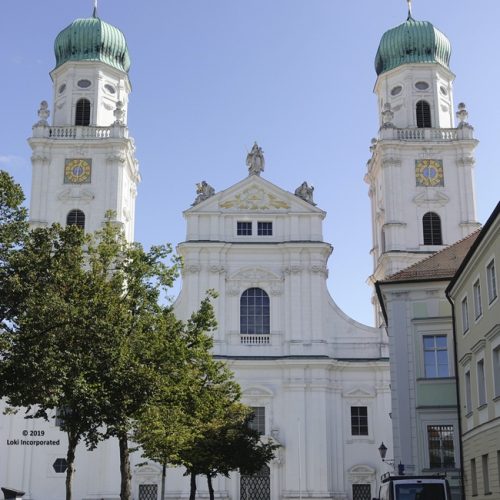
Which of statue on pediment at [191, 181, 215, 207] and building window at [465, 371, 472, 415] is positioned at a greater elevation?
statue on pediment at [191, 181, 215, 207]

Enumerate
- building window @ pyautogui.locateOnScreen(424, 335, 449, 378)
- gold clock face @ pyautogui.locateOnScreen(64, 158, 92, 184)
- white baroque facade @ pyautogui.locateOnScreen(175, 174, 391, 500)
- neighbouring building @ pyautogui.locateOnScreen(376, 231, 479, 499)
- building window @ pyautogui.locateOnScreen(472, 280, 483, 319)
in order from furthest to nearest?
1. gold clock face @ pyautogui.locateOnScreen(64, 158, 92, 184)
2. white baroque facade @ pyautogui.locateOnScreen(175, 174, 391, 500)
3. building window @ pyautogui.locateOnScreen(424, 335, 449, 378)
4. neighbouring building @ pyautogui.locateOnScreen(376, 231, 479, 499)
5. building window @ pyautogui.locateOnScreen(472, 280, 483, 319)

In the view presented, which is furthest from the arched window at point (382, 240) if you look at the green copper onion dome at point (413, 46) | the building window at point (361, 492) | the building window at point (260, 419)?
the building window at point (361, 492)

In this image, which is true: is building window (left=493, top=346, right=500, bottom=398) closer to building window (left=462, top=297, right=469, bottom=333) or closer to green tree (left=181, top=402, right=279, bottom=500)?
building window (left=462, top=297, right=469, bottom=333)

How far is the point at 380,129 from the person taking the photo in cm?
5228

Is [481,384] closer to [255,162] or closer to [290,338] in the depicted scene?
[290,338]

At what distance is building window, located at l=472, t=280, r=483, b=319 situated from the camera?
81.5 ft

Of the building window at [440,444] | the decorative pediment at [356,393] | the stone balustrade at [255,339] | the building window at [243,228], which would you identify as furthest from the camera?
the building window at [243,228]

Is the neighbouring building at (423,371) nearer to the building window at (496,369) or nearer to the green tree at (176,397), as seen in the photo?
the green tree at (176,397)

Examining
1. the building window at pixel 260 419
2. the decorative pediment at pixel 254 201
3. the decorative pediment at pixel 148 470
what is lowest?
the decorative pediment at pixel 148 470

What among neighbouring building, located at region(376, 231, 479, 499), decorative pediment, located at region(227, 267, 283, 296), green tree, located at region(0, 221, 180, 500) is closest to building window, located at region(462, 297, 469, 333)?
neighbouring building, located at region(376, 231, 479, 499)

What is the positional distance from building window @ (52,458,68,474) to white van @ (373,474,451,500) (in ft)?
89.7

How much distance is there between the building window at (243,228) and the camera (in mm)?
49719

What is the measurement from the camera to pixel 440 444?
30.6m

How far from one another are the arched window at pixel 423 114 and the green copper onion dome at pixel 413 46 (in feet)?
8.30
